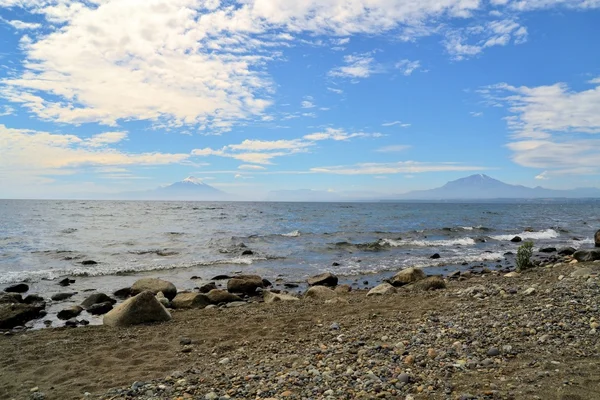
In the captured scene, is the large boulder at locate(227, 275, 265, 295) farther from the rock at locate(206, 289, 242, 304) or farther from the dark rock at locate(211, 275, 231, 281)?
the dark rock at locate(211, 275, 231, 281)

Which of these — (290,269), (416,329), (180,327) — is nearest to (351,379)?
(416,329)

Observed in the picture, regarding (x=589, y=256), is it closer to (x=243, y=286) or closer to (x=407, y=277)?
(x=407, y=277)

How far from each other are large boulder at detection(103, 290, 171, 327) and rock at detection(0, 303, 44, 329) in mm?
2656

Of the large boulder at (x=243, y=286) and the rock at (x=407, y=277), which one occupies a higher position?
the rock at (x=407, y=277)

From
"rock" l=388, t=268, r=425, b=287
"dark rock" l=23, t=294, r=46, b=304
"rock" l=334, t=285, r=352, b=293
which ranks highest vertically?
"rock" l=388, t=268, r=425, b=287

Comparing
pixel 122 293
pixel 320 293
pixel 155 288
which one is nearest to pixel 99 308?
pixel 155 288

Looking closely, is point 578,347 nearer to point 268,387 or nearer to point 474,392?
point 474,392

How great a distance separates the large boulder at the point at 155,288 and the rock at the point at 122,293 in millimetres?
296

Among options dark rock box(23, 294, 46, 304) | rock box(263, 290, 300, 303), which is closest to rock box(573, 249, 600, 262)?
rock box(263, 290, 300, 303)

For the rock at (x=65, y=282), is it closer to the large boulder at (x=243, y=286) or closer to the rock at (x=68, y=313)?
the rock at (x=68, y=313)

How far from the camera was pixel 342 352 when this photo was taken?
707 centimetres

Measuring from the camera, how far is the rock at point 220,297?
14230 millimetres

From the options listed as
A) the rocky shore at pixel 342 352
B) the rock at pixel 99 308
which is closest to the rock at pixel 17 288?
the rock at pixel 99 308

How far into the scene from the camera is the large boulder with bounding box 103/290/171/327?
10797 millimetres
